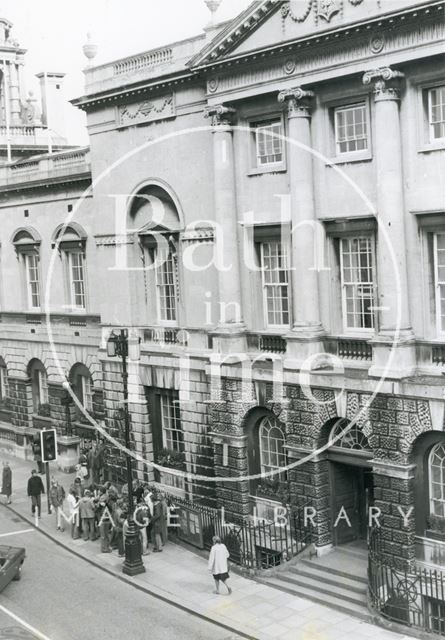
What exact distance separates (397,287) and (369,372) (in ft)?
7.13

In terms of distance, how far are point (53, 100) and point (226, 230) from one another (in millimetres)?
29686

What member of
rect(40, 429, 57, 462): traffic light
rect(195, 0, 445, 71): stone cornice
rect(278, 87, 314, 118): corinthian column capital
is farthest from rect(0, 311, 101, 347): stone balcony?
rect(278, 87, 314, 118): corinthian column capital

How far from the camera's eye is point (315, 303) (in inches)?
944

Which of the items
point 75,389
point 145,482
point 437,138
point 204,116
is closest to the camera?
point 437,138

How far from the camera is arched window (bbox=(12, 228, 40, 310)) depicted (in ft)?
125

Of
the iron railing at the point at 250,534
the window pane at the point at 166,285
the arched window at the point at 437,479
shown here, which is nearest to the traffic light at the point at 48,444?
the iron railing at the point at 250,534

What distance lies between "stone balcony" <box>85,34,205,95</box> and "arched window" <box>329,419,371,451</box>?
1123cm

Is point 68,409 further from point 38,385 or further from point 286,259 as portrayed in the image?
point 286,259

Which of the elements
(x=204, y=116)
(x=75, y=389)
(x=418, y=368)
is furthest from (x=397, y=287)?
(x=75, y=389)

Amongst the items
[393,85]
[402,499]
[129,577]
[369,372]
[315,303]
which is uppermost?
[393,85]

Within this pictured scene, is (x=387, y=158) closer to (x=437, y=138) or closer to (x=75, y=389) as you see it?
(x=437, y=138)

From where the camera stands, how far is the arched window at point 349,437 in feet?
76.9

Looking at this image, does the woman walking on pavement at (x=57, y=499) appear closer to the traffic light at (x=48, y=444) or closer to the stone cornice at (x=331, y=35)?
the traffic light at (x=48, y=444)

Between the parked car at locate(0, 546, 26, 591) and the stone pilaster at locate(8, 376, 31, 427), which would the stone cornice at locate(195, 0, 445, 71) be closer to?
the parked car at locate(0, 546, 26, 591)
